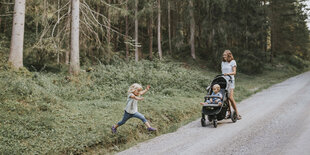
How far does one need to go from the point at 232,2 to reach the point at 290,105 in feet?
66.3

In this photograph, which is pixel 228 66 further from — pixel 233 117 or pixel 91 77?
pixel 91 77

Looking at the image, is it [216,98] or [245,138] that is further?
[216,98]

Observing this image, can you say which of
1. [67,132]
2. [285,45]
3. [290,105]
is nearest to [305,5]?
[285,45]

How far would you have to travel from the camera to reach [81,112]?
25.4ft

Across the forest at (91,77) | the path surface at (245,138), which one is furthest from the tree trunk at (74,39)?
the path surface at (245,138)

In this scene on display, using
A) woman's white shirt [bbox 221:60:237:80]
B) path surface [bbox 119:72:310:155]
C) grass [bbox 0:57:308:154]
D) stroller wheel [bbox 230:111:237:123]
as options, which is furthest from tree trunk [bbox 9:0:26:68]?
stroller wheel [bbox 230:111:237:123]

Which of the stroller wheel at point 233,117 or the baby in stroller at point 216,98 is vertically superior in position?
the baby in stroller at point 216,98

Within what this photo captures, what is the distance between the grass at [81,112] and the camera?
5746mm

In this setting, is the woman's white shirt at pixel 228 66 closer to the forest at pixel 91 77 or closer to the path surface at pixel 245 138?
the path surface at pixel 245 138

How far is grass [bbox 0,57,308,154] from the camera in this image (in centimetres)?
575

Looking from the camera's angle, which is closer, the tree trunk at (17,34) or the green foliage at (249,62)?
the tree trunk at (17,34)

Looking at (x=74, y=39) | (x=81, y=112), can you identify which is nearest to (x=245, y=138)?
(x=81, y=112)

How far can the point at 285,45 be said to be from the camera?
44.2m

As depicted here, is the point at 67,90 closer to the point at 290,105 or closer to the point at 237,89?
the point at 290,105
